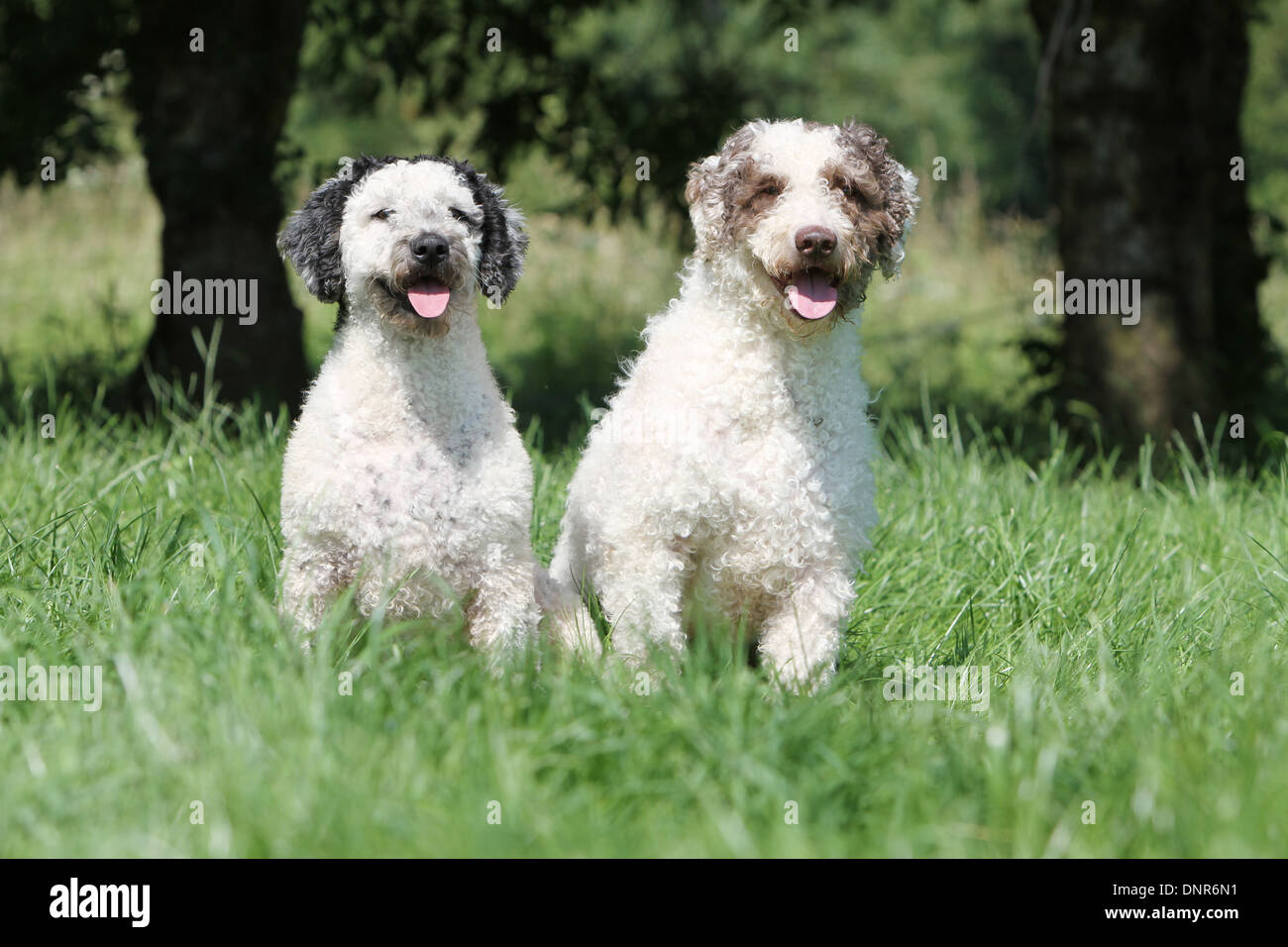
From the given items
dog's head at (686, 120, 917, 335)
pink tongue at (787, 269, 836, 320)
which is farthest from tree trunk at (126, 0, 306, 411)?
pink tongue at (787, 269, 836, 320)

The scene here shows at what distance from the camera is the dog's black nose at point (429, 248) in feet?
11.1

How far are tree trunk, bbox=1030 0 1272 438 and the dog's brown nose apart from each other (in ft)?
11.5

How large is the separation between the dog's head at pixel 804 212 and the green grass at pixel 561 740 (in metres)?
0.99

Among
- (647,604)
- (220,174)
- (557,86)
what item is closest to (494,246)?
(647,604)

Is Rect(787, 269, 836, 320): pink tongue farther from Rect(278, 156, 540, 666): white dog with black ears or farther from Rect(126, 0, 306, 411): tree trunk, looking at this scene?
Rect(126, 0, 306, 411): tree trunk

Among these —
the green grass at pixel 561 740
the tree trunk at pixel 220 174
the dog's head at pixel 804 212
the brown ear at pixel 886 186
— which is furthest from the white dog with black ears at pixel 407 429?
the tree trunk at pixel 220 174

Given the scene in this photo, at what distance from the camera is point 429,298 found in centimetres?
345

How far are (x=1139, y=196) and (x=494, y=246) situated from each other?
4103mm

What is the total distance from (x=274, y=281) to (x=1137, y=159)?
4.15m

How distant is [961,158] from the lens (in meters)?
20.5

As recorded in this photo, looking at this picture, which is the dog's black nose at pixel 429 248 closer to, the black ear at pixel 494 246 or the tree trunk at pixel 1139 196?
the black ear at pixel 494 246

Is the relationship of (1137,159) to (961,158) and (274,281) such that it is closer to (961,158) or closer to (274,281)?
(274,281)

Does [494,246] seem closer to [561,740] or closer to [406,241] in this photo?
[406,241]

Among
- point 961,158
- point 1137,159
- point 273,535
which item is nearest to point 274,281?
point 273,535
